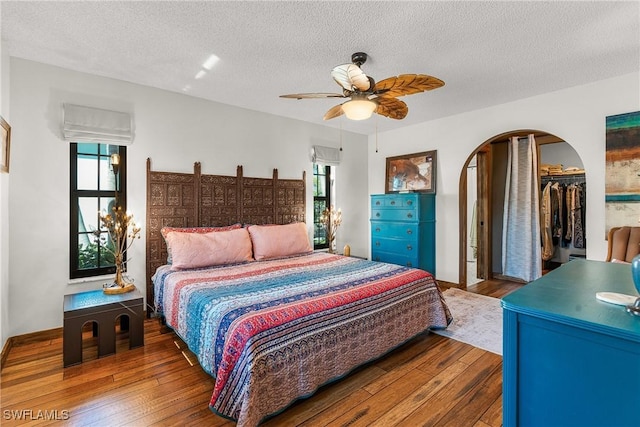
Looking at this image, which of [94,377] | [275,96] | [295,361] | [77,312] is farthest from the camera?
[275,96]

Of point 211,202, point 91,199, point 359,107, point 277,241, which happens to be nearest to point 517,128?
point 359,107

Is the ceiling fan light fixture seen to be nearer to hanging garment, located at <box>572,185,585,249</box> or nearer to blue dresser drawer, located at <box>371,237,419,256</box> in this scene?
blue dresser drawer, located at <box>371,237,419,256</box>

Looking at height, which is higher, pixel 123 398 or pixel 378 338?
pixel 378 338

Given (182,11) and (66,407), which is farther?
(182,11)

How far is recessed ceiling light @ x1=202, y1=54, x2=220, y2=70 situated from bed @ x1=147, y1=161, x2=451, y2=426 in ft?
4.38

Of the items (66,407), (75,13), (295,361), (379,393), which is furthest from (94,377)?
(75,13)

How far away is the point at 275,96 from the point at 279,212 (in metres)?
1.61

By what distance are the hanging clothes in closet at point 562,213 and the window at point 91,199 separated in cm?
644

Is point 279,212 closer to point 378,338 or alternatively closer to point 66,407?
point 378,338

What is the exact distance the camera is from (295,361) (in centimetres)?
185

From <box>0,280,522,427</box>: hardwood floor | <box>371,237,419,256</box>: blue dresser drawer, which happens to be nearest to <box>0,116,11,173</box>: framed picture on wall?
<box>0,280,522,427</box>: hardwood floor

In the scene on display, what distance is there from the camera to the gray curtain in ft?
15.2

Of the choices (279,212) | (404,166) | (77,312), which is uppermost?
(404,166)

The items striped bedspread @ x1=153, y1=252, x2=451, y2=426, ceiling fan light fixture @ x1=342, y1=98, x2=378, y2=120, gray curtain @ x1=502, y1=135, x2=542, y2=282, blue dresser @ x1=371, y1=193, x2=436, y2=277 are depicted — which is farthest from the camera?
gray curtain @ x1=502, y1=135, x2=542, y2=282
